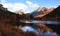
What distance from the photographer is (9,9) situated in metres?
2.97

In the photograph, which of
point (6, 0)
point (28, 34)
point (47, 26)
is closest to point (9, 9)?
point (6, 0)

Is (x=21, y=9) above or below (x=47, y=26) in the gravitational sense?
above

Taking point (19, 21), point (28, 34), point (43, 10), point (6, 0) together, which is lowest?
point (28, 34)

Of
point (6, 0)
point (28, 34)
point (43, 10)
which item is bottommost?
point (28, 34)

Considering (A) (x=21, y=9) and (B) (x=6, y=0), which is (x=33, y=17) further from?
(B) (x=6, y=0)

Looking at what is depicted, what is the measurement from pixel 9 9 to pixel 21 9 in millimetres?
222

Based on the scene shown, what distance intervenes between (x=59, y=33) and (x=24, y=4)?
0.83 meters

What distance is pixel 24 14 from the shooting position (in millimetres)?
3002

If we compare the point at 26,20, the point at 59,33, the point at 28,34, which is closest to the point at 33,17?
the point at 26,20

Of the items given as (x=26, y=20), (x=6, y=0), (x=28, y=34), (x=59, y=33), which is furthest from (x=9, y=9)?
(x=59, y=33)

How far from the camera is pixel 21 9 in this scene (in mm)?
2992

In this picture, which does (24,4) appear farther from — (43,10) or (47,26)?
(47,26)

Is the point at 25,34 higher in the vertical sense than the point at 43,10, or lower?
lower

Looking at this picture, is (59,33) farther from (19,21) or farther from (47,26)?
(19,21)
